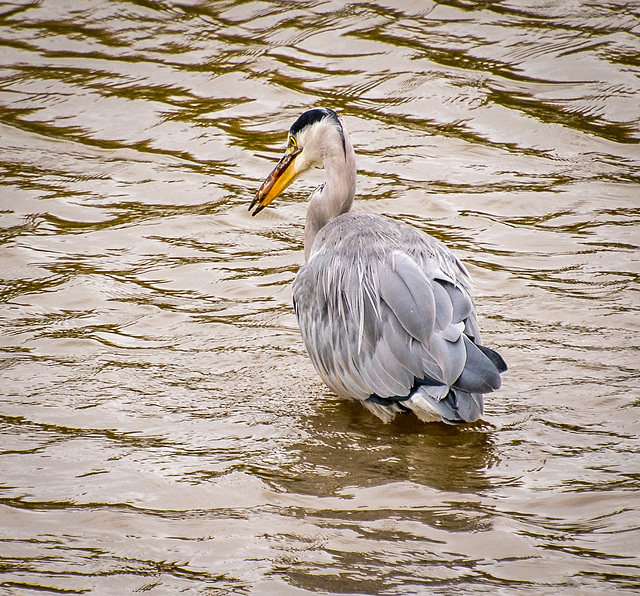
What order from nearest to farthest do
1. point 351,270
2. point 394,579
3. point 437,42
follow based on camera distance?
point 394,579
point 351,270
point 437,42

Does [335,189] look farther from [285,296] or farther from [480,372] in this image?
[480,372]

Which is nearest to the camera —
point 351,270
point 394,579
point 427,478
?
point 394,579

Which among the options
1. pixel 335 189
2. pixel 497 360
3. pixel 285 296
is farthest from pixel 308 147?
pixel 497 360

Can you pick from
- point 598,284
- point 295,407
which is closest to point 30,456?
point 295,407

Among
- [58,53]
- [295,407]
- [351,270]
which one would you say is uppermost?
[58,53]

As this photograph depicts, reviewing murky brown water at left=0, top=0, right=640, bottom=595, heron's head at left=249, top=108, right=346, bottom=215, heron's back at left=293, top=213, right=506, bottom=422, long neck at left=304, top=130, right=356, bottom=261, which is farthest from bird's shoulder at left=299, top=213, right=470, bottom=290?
murky brown water at left=0, top=0, right=640, bottom=595

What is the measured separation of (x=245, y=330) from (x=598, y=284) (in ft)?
7.79

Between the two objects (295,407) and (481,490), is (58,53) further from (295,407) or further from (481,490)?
(481,490)

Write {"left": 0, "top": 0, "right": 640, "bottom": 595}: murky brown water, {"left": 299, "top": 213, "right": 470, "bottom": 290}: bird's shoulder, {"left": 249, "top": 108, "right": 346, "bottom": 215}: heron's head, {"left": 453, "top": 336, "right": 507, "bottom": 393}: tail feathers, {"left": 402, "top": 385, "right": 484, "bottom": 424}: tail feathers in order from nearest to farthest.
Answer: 1. {"left": 0, "top": 0, "right": 640, "bottom": 595}: murky brown water
2. {"left": 453, "top": 336, "right": 507, "bottom": 393}: tail feathers
3. {"left": 402, "top": 385, "right": 484, "bottom": 424}: tail feathers
4. {"left": 299, "top": 213, "right": 470, "bottom": 290}: bird's shoulder
5. {"left": 249, "top": 108, "right": 346, "bottom": 215}: heron's head

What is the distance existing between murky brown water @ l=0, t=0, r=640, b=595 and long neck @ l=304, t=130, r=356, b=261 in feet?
2.47

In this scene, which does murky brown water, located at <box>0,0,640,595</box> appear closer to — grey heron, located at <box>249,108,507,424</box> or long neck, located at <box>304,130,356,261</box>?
grey heron, located at <box>249,108,507,424</box>

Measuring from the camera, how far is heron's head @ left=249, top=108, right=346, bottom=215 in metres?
6.00

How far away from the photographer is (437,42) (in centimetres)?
1040

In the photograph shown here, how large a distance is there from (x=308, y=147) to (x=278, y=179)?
396 millimetres
